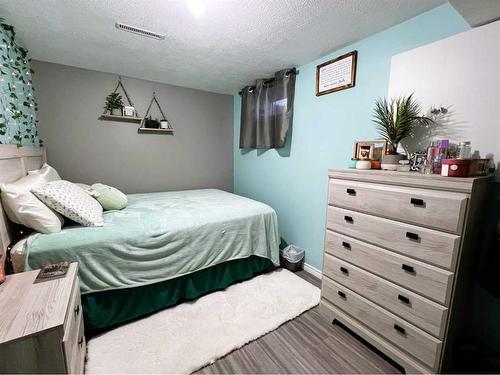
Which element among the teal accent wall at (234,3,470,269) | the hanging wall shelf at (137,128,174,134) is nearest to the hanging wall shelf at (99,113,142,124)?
the hanging wall shelf at (137,128,174,134)

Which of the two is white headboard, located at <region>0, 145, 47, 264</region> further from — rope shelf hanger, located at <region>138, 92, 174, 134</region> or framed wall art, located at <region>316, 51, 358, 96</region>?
framed wall art, located at <region>316, 51, 358, 96</region>

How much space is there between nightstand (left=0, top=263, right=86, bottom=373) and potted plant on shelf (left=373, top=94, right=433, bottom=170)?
6.50 ft

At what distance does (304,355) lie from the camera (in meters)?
1.48

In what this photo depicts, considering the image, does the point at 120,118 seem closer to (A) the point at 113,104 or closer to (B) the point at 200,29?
(A) the point at 113,104

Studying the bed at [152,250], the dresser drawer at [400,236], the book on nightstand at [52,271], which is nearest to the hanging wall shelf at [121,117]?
the bed at [152,250]

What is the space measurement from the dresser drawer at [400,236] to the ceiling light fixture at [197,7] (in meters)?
1.68

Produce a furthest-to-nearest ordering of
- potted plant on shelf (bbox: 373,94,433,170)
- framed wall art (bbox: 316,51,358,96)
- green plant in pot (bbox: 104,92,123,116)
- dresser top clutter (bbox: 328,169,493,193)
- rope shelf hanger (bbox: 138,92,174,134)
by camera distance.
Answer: rope shelf hanger (bbox: 138,92,174,134) → green plant in pot (bbox: 104,92,123,116) → framed wall art (bbox: 316,51,358,96) → potted plant on shelf (bbox: 373,94,433,170) → dresser top clutter (bbox: 328,169,493,193)

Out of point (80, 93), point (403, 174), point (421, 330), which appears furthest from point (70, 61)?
point (421, 330)

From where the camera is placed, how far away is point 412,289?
127 centimetres

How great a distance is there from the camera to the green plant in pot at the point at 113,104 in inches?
108

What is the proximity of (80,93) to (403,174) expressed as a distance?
3.37 m

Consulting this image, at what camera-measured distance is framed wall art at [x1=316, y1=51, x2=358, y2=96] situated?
196 centimetres

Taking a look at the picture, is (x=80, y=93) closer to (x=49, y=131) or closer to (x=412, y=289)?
(x=49, y=131)

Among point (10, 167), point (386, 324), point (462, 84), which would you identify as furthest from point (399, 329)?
point (10, 167)
